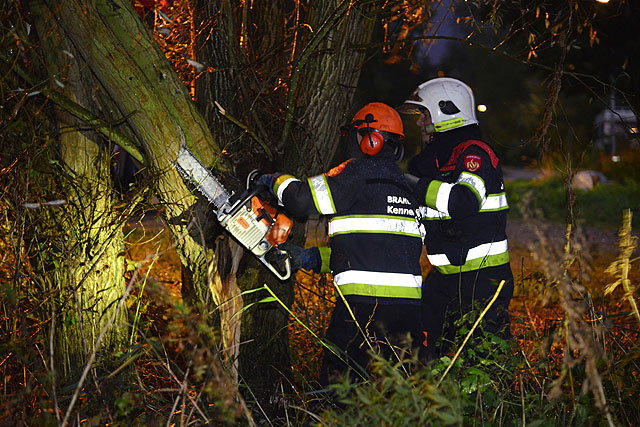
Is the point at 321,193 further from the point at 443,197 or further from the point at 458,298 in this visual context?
the point at 458,298

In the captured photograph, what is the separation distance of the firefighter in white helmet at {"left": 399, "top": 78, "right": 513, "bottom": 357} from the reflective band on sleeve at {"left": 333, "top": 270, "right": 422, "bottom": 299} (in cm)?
30

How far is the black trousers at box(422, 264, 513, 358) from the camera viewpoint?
12.3ft

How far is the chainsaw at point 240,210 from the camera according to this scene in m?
3.15

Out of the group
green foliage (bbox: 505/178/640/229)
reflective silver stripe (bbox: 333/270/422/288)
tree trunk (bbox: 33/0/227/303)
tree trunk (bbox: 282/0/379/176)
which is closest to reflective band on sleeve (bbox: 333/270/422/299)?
reflective silver stripe (bbox: 333/270/422/288)

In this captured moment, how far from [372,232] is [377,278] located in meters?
0.27

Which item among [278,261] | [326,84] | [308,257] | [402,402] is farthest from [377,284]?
[402,402]

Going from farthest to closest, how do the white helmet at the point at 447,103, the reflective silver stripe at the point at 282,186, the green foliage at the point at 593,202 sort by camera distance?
1. the green foliage at the point at 593,202
2. the white helmet at the point at 447,103
3. the reflective silver stripe at the point at 282,186

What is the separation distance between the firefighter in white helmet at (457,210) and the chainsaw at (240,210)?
98 centimetres

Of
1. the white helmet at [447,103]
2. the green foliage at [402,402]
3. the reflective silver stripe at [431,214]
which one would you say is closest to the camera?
the green foliage at [402,402]

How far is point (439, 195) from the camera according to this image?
3621 millimetres

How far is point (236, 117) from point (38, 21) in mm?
1164

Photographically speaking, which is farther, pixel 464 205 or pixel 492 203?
pixel 492 203

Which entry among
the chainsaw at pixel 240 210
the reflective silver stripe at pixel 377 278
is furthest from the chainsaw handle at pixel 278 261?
the reflective silver stripe at pixel 377 278

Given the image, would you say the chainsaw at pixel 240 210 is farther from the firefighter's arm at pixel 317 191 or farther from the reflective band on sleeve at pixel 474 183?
the reflective band on sleeve at pixel 474 183
